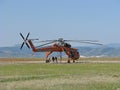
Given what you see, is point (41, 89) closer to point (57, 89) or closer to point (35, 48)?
point (57, 89)

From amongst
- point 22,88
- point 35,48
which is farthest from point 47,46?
point 22,88

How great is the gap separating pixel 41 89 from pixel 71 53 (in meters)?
75.4

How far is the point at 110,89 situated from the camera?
3050 centimetres

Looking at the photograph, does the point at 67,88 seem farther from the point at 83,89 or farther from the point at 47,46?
the point at 47,46

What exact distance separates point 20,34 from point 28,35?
2694 millimetres

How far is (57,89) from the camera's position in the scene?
100ft

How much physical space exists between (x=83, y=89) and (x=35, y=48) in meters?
82.9

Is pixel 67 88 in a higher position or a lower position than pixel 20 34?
lower

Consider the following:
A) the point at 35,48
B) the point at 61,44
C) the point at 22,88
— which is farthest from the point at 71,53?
the point at 22,88

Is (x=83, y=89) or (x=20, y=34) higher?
(x=20, y=34)

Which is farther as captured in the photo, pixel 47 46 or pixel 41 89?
pixel 47 46

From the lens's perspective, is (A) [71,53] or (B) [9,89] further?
(A) [71,53]

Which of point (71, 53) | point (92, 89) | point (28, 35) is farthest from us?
point (28, 35)

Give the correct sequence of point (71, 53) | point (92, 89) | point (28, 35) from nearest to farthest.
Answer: point (92, 89) < point (71, 53) < point (28, 35)
